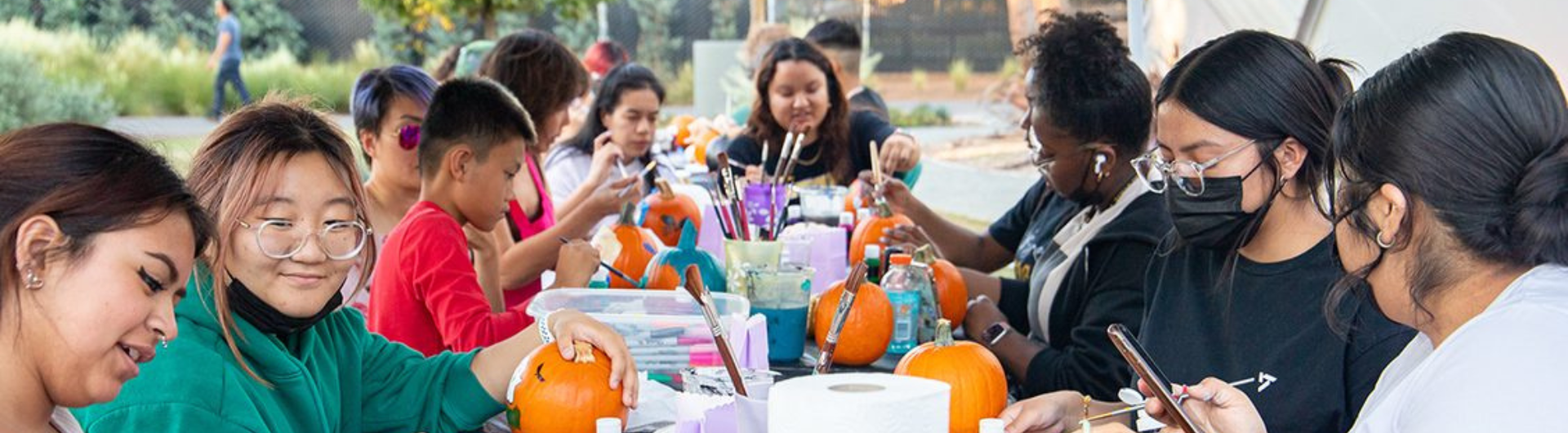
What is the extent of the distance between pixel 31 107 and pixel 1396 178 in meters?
13.1

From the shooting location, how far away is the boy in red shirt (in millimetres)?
3414

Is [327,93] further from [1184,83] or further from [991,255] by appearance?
[1184,83]

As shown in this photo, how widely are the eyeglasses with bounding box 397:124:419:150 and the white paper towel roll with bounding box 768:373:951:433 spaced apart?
2.98 m

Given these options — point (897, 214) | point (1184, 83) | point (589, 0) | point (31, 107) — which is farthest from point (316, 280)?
point (31, 107)

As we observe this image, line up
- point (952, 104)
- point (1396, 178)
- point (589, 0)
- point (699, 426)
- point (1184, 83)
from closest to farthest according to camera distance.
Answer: point (1396, 178) → point (699, 426) → point (1184, 83) → point (589, 0) → point (952, 104)

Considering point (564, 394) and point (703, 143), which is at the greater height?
point (564, 394)

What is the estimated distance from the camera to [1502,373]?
162 cm

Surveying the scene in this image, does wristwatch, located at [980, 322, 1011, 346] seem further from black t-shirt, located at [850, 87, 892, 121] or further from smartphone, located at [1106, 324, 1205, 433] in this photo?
black t-shirt, located at [850, 87, 892, 121]

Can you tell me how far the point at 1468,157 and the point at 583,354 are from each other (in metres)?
1.53

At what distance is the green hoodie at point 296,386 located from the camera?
215cm

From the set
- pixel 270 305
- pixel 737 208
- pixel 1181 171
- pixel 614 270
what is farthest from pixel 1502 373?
pixel 737 208

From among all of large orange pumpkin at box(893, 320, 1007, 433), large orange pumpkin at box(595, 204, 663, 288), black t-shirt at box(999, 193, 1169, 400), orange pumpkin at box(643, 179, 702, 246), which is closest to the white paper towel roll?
large orange pumpkin at box(893, 320, 1007, 433)

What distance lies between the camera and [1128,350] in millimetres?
1933

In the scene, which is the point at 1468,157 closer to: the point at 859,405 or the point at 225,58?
the point at 859,405
